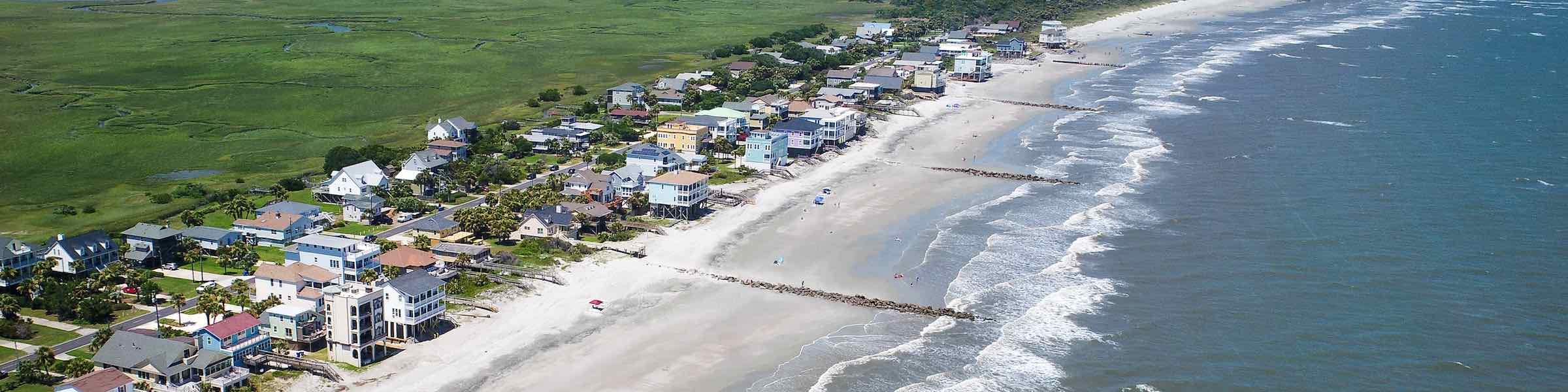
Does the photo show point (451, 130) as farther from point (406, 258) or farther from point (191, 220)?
point (406, 258)

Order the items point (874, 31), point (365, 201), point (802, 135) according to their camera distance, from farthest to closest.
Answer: point (874, 31)
point (802, 135)
point (365, 201)

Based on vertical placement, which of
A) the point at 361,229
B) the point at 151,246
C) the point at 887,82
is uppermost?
the point at 887,82

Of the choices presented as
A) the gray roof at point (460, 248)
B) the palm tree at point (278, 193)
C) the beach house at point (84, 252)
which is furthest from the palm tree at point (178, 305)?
the palm tree at point (278, 193)

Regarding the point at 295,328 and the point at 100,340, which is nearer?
the point at 100,340

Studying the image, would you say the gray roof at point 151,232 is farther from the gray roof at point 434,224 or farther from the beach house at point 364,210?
the gray roof at point 434,224

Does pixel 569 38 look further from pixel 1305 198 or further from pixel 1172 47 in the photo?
pixel 1305 198

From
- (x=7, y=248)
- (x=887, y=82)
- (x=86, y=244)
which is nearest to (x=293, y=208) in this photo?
(x=86, y=244)
